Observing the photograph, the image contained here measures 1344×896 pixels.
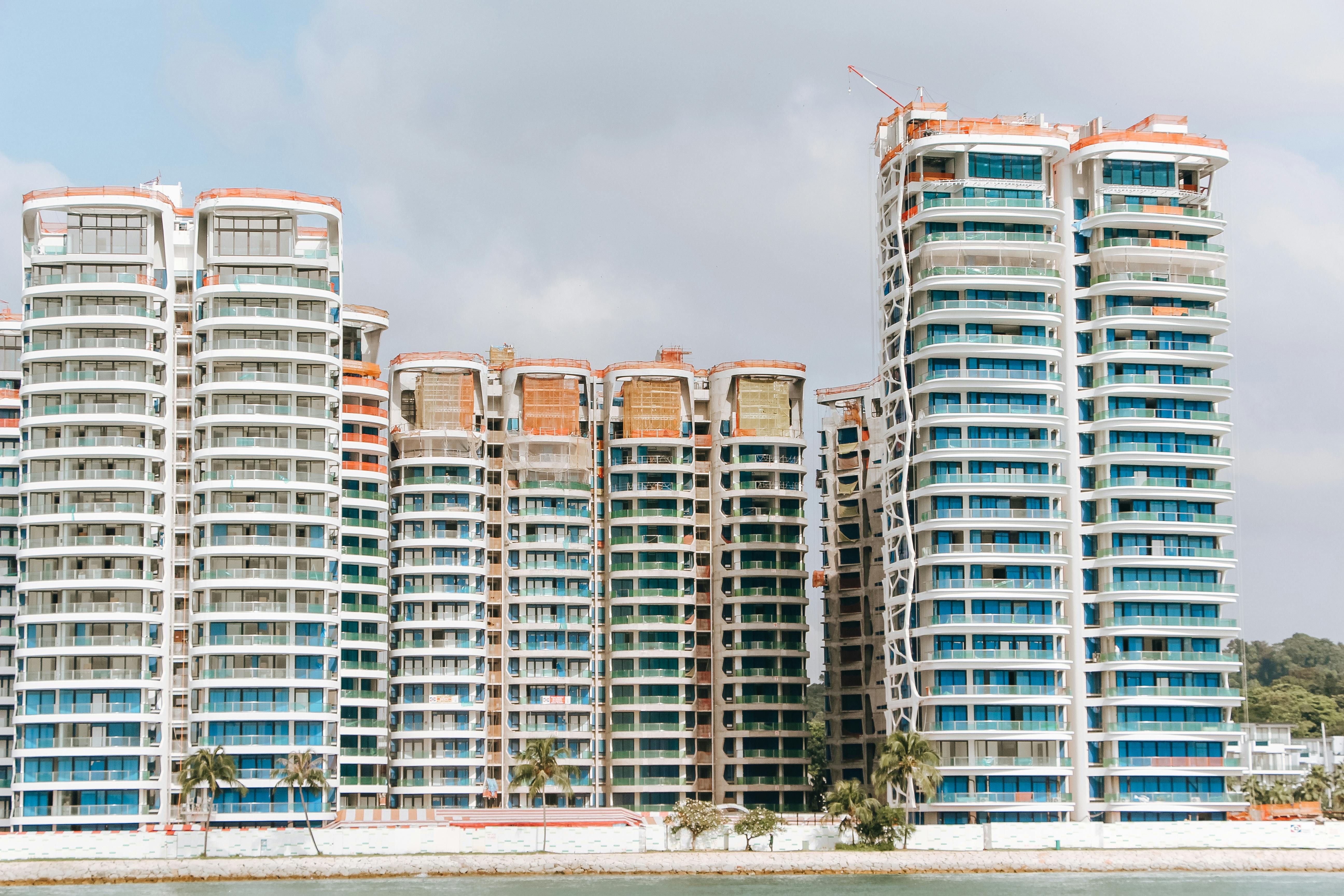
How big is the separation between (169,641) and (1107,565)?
7332cm

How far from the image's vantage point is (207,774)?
12269 centimetres

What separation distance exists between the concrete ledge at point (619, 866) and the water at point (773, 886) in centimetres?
104

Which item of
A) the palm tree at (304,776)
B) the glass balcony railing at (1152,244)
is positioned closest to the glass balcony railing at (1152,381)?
the glass balcony railing at (1152,244)

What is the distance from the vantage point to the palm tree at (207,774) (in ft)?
401

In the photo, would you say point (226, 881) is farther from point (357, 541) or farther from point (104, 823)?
point (357, 541)

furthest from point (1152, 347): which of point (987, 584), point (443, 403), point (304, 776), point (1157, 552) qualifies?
point (304, 776)

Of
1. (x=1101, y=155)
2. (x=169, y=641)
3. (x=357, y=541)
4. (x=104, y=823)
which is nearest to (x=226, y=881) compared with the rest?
(x=104, y=823)

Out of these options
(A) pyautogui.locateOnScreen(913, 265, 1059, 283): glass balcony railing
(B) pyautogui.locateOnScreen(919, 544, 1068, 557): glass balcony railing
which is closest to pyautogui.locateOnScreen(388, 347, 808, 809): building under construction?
(B) pyautogui.locateOnScreen(919, 544, 1068, 557): glass balcony railing

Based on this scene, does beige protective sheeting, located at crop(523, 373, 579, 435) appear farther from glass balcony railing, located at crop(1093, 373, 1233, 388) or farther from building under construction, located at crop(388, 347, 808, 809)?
glass balcony railing, located at crop(1093, 373, 1233, 388)

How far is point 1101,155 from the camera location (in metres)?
140

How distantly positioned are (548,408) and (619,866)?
5133 centimetres

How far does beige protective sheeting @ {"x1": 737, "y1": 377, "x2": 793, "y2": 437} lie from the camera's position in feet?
538

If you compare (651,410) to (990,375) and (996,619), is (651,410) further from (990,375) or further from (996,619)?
(996,619)

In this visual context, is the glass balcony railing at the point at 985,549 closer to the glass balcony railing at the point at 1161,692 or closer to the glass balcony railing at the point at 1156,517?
the glass balcony railing at the point at 1156,517
